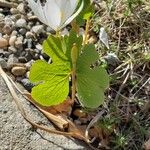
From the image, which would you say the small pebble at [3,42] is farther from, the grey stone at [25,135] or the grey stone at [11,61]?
the grey stone at [25,135]

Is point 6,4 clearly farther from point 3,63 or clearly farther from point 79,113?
point 79,113

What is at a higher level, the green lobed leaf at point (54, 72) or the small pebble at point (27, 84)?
the green lobed leaf at point (54, 72)

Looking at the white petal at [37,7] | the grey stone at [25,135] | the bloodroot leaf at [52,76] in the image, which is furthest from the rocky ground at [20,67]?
the white petal at [37,7]

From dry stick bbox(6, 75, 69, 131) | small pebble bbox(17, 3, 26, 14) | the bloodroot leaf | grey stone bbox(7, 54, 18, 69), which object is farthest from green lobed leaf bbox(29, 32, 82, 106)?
small pebble bbox(17, 3, 26, 14)

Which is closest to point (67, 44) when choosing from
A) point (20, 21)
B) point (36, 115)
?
point (36, 115)

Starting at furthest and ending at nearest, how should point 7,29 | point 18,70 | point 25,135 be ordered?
1. point 7,29
2. point 18,70
3. point 25,135

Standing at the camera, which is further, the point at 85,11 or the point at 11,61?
the point at 11,61

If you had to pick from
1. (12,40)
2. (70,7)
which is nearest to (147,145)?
(70,7)
